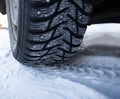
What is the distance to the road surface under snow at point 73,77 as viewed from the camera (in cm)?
92

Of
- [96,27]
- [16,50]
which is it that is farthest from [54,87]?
[96,27]

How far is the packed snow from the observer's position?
0.92 m

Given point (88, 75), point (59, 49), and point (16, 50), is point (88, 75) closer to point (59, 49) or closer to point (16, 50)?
point (59, 49)

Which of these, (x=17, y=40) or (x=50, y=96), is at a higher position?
(x=17, y=40)

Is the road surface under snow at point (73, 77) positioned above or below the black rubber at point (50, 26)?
below

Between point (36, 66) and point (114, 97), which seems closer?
point (114, 97)

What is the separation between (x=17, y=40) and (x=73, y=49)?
0.59 ft

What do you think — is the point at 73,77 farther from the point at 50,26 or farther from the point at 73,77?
the point at 50,26

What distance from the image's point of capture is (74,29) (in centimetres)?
92

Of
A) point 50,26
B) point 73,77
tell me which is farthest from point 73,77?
point 50,26

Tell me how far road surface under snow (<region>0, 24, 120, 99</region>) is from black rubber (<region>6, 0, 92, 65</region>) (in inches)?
3.6

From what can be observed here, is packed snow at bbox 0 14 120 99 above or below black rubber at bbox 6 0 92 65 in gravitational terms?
below

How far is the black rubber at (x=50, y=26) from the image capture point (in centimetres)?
85

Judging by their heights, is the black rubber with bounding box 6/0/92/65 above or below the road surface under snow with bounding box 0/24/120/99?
above
